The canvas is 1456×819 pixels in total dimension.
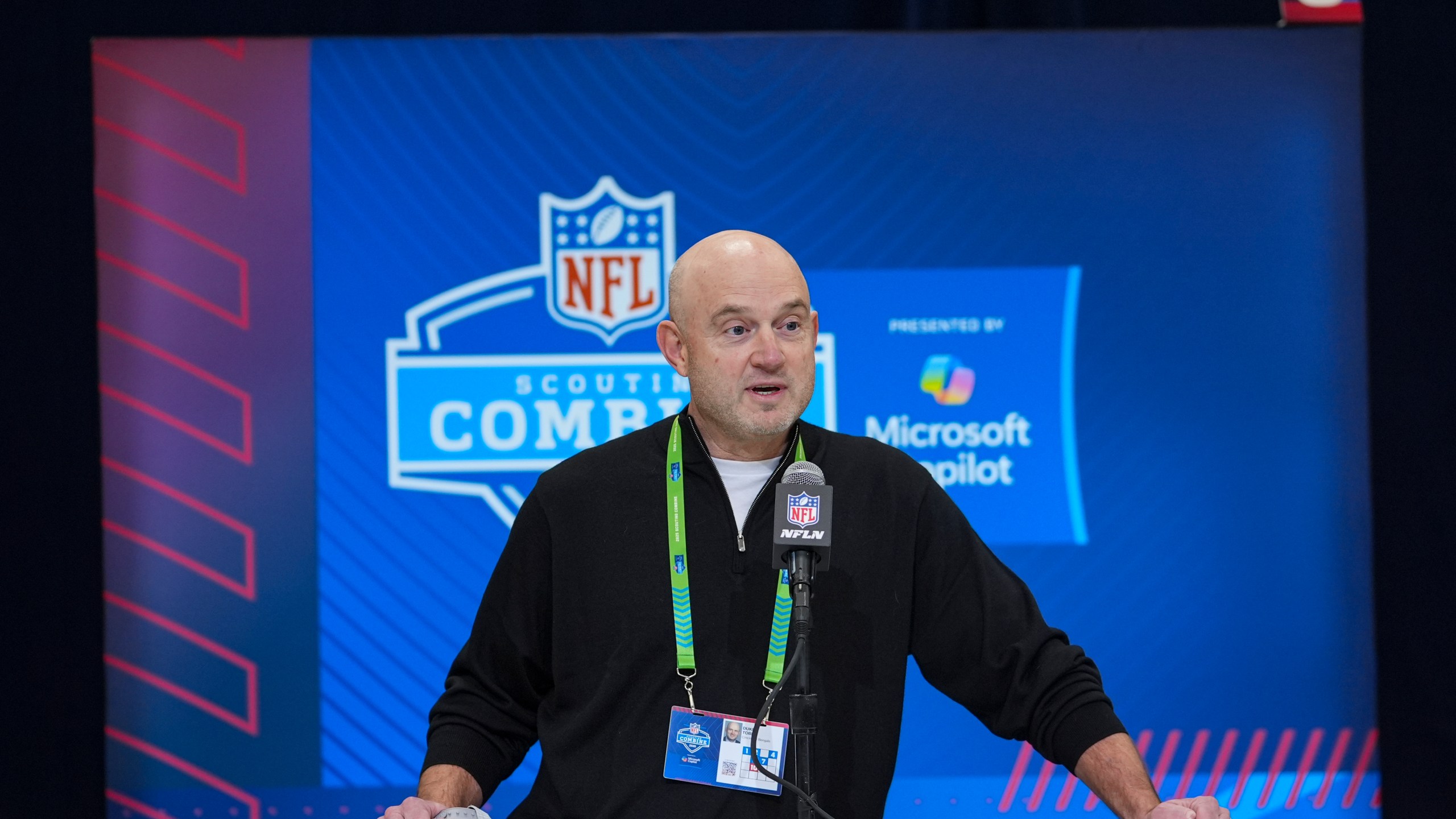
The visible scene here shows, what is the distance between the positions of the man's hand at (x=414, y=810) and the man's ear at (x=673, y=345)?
0.76 m

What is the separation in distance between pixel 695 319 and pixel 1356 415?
2347 mm

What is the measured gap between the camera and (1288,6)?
351 centimetres

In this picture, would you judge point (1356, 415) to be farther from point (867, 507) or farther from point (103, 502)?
point (103, 502)

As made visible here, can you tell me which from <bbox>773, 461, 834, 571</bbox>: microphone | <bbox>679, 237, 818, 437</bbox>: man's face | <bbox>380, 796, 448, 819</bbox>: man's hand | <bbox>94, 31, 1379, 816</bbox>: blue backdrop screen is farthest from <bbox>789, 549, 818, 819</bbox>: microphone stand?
<bbox>94, 31, 1379, 816</bbox>: blue backdrop screen

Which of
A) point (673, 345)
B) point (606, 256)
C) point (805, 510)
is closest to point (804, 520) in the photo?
point (805, 510)

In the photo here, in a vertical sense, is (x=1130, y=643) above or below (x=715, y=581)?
below

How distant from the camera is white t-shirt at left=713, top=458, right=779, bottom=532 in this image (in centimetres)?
204

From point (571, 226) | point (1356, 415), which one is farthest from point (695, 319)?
point (1356, 415)

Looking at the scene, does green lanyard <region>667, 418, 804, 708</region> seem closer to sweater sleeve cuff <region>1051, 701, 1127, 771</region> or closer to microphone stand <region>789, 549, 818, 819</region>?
microphone stand <region>789, 549, 818, 819</region>

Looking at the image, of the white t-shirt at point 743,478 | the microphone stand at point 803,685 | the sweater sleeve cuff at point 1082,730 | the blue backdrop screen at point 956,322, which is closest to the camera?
the microphone stand at point 803,685

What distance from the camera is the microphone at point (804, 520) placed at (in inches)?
63.4

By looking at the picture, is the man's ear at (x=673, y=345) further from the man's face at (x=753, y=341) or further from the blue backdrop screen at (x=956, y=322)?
the blue backdrop screen at (x=956, y=322)

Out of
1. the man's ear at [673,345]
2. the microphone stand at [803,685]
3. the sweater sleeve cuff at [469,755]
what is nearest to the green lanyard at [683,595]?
the man's ear at [673,345]

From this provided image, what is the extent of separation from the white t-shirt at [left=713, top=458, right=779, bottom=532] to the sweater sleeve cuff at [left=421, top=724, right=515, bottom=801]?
21.1 inches
